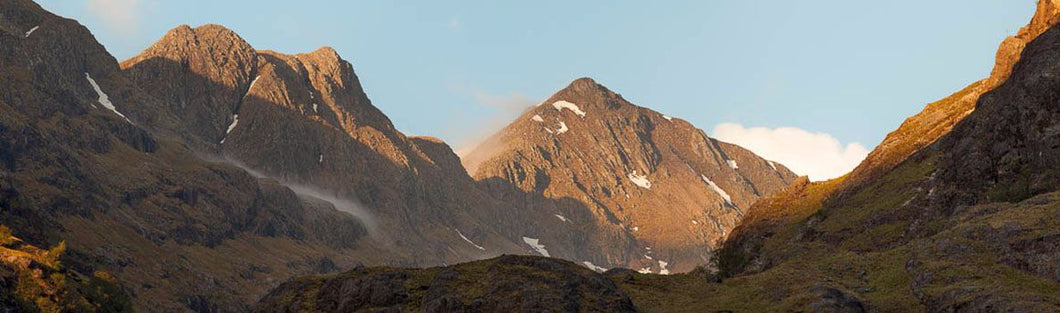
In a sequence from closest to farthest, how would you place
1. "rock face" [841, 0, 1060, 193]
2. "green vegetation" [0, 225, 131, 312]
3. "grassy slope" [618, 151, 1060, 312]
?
"grassy slope" [618, 151, 1060, 312] < "rock face" [841, 0, 1060, 193] < "green vegetation" [0, 225, 131, 312]

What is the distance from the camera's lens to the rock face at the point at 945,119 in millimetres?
106875

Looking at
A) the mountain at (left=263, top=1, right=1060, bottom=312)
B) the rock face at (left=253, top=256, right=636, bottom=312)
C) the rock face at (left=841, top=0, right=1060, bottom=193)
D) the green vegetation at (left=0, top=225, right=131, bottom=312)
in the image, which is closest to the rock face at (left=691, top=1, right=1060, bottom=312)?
the mountain at (left=263, top=1, right=1060, bottom=312)

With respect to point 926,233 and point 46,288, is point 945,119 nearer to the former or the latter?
point 926,233

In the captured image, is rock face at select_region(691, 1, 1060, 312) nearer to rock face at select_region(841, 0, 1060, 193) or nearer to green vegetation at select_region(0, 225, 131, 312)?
rock face at select_region(841, 0, 1060, 193)

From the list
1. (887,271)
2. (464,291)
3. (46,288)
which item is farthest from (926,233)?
(46,288)

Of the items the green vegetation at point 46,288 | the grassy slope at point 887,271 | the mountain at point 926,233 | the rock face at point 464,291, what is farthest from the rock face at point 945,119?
the green vegetation at point 46,288

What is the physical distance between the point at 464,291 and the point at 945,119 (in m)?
84.6

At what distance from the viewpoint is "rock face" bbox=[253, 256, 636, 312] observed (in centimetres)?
5694

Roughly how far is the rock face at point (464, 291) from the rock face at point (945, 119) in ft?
185

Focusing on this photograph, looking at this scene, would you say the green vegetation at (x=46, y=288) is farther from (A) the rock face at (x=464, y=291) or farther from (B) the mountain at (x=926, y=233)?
(B) the mountain at (x=926, y=233)

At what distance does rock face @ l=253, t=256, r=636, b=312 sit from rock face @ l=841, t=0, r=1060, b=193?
56274 millimetres

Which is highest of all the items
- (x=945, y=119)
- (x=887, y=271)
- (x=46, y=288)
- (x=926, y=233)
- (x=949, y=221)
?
(x=945, y=119)

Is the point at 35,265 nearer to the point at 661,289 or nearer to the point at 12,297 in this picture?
the point at 12,297

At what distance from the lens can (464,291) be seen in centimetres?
6041
